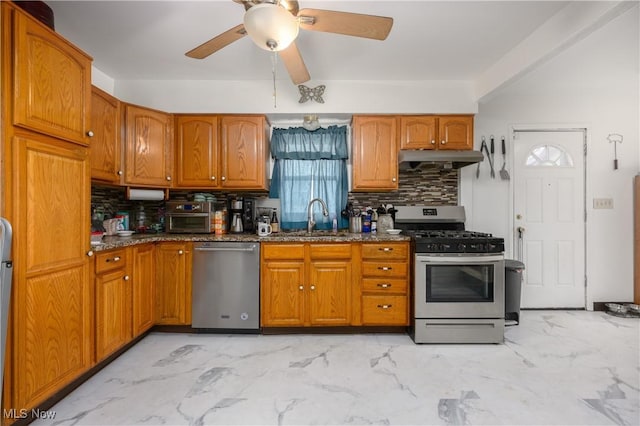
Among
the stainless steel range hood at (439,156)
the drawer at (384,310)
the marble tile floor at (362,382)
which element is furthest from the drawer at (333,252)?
the stainless steel range hood at (439,156)

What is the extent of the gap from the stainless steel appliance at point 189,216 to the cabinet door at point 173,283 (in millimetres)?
355

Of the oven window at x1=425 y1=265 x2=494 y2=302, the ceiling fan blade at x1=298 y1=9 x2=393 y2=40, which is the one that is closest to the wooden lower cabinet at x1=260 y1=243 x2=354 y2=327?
the oven window at x1=425 y1=265 x2=494 y2=302

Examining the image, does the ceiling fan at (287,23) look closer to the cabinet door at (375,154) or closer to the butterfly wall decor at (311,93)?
the butterfly wall decor at (311,93)

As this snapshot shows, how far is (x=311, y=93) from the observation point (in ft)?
9.80

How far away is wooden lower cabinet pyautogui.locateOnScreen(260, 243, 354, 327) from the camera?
8.66 feet

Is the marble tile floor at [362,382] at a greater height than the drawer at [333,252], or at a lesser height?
lesser

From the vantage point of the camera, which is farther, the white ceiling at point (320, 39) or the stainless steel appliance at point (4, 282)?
the white ceiling at point (320, 39)

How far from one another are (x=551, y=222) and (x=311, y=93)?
3100 millimetres

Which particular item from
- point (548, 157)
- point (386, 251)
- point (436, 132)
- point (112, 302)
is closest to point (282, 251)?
point (386, 251)

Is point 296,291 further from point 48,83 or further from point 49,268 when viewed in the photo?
point 48,83

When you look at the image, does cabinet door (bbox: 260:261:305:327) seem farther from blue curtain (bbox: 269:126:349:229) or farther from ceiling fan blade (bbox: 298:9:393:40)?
ceiling fan blade (bbox: 298:9:393:40)

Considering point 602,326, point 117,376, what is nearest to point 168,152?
point 117,376

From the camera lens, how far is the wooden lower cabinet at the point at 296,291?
104 inches
